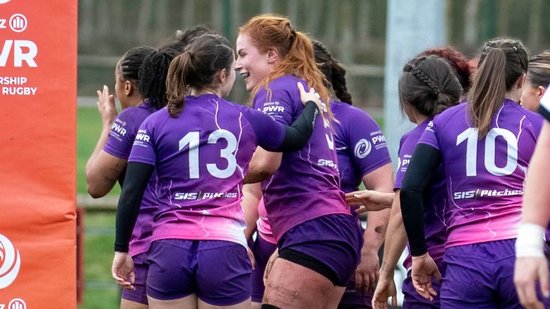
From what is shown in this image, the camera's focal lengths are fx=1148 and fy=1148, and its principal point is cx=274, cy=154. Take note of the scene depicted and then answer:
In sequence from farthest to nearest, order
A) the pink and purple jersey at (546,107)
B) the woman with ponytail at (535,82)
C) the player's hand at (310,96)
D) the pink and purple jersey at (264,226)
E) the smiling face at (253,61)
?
1. the pink and purple jersey at (264,226)
2. the smiling face at (253,61)
3. the player's hand at (310,96)
4. the woman with ponytail at (535,82)
5. the pink and purple jersey at (546,107)

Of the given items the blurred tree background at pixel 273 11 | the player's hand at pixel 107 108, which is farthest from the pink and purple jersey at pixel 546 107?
the blurred tree background at pixel 273 11

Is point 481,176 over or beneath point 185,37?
beneath

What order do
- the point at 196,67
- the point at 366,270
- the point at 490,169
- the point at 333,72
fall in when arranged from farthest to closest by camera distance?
1. the point at 333,72
2. the point at 366,270
3. the point at 196,67
4. the point at 490,169

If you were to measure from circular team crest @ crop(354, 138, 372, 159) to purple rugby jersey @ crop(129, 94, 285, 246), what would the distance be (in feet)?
3.29

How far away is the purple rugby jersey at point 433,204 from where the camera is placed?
5234mm

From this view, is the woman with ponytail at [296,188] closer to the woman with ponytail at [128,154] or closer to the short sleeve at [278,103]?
the short sleeve at [278,103]

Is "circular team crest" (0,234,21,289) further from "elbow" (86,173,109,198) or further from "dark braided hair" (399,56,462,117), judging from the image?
"dark braided hair" (399,56,462,117)

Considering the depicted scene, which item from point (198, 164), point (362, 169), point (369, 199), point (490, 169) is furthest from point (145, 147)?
point (490, 169)

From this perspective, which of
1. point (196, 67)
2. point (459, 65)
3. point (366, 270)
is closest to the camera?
point (196, 67)

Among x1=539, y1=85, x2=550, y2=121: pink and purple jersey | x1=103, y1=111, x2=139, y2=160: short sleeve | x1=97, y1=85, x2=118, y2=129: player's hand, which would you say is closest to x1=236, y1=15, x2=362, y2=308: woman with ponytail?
x1=103, y1=111, x2=139, y2=160: short sleeve

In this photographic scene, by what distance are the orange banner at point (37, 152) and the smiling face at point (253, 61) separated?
894 mm

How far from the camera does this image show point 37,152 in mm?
5164

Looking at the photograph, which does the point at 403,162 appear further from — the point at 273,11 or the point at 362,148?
the point at 273,11

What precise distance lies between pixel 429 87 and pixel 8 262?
2.11m
